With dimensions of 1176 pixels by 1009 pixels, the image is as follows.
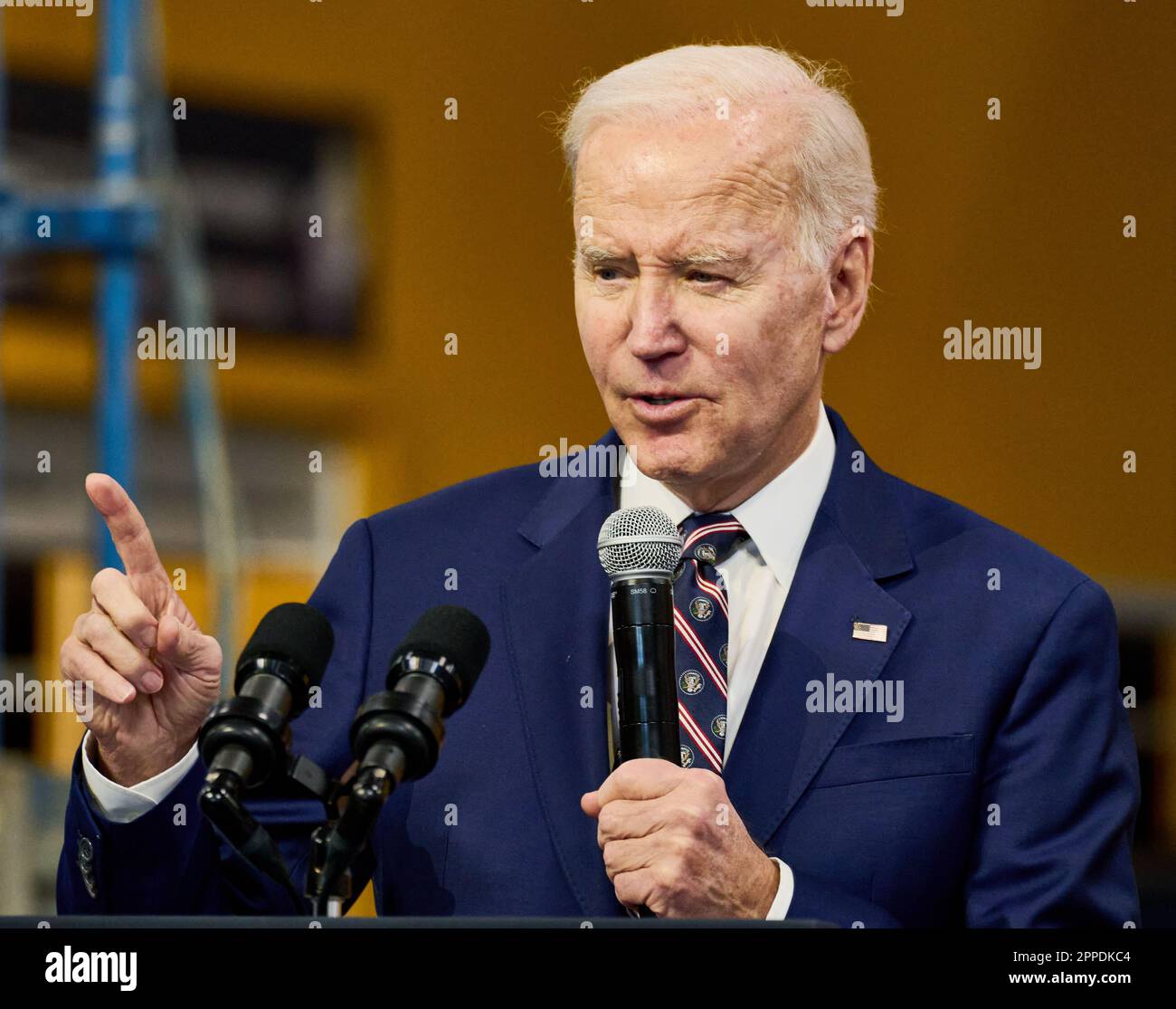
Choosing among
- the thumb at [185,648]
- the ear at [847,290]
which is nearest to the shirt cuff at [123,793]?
the thumb at [185,648]

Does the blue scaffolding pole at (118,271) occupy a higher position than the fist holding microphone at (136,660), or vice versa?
the blue scaffolding pole at (118,271)

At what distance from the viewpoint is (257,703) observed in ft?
4.21

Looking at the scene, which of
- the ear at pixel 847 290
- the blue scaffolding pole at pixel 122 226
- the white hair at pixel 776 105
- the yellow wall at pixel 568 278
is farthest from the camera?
the yellow wall at pixel 568 278

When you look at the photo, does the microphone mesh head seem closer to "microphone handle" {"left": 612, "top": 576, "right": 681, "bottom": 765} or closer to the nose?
"microphone handle" {"left": 612, "top": 576, "right": 681, "bottom": 765}

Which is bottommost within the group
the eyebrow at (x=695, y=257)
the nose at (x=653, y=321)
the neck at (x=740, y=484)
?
the neck at (x=740, y=484)

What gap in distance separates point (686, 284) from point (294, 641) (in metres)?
0.75

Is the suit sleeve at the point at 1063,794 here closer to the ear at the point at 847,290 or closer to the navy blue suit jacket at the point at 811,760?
the navy blue suit jacket at the point at 811,760

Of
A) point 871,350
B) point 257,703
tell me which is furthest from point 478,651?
point 871,350

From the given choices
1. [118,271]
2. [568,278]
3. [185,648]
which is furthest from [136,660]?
[568,278]

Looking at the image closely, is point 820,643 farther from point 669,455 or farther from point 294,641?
point 294,641

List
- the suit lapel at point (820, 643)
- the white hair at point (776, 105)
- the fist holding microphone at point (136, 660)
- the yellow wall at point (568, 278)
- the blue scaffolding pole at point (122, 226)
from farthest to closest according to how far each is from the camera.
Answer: the yellow wall at point (568, 278) → the blue scaffolding pole at point (122, 226) → the white hair at point (776, 105) → the suit lapel at point (820, 643) → the fist holding microphone at point (136, 660)

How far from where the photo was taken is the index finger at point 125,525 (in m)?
1.58
